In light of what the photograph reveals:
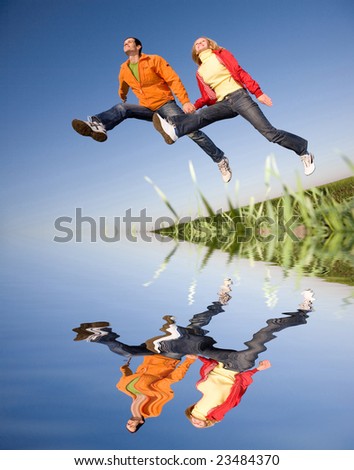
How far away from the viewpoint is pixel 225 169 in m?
3.01

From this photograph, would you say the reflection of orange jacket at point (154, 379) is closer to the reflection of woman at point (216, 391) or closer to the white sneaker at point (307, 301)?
the reflection of woman at point (216, 391)

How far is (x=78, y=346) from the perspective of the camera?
2.93 ft

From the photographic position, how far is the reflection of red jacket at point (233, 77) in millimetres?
2416

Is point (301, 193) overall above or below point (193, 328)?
above

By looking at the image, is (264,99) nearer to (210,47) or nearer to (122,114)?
(210,47)

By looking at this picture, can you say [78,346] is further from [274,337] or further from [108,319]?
[274,337]

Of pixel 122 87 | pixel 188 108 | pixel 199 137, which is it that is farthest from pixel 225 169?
pixel 122 87

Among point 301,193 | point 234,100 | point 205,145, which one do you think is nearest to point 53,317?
point 234,100

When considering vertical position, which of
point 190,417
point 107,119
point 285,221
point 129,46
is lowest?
point 190,417

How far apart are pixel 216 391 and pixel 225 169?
240cm

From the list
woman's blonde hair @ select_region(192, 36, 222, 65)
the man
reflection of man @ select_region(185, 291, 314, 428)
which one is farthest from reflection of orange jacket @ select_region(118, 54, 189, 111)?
reflection of man @ select_region(185, 291, 314, 428)

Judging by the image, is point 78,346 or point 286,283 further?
point 286,283

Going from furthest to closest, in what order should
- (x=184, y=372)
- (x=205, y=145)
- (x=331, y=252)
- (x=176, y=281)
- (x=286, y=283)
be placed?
1. (x=205, y=145)
2. (x=331, y=252)
3. (x=176, y=281)
4. (x=286, y=283)
5. (x=184, y=372)

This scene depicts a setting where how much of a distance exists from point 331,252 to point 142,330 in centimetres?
147
